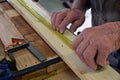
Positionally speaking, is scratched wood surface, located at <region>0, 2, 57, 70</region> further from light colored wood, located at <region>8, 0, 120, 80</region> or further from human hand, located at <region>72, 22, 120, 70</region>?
human hand, located at <region>72, 22, 120, 70</region>

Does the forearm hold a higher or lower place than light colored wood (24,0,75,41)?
higher

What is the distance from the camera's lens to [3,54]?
837 millimetres

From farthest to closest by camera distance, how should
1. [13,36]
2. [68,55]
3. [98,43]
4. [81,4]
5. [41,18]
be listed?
[81,4] → [41,18] → [13,36] → [68,55] → [98,43]

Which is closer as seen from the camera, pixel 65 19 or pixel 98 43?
pixel 98 43

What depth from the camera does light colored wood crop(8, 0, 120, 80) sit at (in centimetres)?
73

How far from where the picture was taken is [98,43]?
69 cm

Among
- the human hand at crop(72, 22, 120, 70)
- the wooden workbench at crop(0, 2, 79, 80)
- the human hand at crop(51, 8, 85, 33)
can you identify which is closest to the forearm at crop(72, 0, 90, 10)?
the human hand at crop(51, 8, 85, 33)

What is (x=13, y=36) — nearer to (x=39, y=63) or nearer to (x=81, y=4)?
(x=39, y=63)

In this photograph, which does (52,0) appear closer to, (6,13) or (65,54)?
(6,13)

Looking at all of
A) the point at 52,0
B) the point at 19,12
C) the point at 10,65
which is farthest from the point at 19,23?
the point at 52,0

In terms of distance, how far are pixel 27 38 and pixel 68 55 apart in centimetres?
22

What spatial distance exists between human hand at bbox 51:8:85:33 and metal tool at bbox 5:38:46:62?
16cm

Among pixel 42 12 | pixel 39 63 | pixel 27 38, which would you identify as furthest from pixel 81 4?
pixel 39 63

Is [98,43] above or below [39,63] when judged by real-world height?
above
